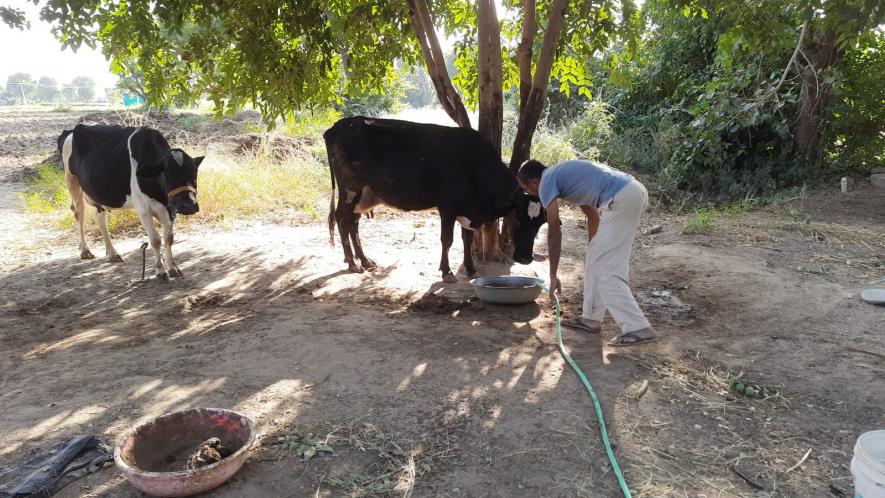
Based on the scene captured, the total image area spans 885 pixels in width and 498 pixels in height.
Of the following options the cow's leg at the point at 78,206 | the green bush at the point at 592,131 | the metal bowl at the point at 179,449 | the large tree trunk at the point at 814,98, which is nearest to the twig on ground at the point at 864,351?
the metal bowl at the point at 179,449

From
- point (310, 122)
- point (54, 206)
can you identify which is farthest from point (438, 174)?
point (54, 206)

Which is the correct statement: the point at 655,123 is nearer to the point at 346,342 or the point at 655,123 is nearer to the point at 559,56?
the point at 559,56

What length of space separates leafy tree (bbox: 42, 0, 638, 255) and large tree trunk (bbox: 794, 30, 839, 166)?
5.20 m

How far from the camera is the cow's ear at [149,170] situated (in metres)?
5.97

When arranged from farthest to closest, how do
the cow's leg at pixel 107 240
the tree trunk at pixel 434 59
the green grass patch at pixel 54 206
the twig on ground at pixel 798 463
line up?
the green grass patch at pixel 54 206 < the cow's leg at pixel 107 240 < the tree trunk at pixel 434 59 < the twig on ground at pixel 798 463

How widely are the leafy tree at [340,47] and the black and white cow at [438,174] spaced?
1.91ft

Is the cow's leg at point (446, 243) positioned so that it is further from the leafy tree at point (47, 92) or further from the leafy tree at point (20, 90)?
the leafy tree at point (47, 92)

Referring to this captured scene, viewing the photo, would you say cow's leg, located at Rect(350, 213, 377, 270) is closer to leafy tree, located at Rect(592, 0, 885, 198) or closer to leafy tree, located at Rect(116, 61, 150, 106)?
leafy tree, located at Rect(116, 61, 150, 106)

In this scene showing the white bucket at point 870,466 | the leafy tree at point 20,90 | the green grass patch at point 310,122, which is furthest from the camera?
the leafy tree at point 20,90

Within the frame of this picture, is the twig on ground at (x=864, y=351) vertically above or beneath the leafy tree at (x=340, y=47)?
beneath

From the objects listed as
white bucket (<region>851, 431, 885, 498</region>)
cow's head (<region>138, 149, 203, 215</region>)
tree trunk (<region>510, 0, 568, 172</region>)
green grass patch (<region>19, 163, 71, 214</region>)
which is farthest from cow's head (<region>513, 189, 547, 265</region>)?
green grass patch (<region>19, 163, 71, 214</region>)

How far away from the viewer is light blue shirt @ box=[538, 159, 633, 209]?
13.8 ft

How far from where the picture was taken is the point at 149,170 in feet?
19.6

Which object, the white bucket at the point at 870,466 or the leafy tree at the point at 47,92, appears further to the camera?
the leafy tree at the point at 47,92
